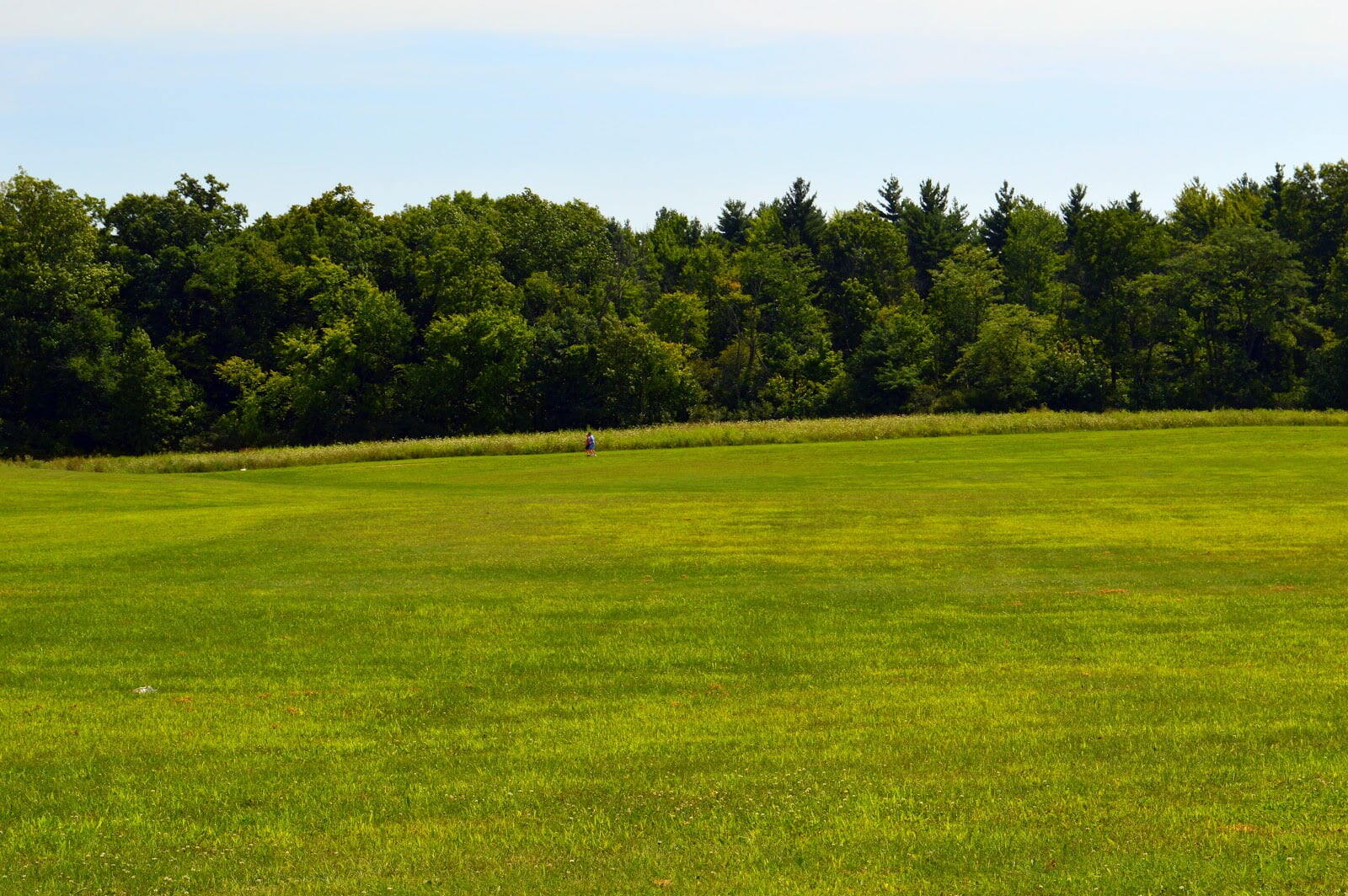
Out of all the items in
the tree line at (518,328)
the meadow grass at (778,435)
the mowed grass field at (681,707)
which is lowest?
the mowed grass field at (681,707)

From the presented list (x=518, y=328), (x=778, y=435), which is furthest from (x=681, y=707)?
(x=518, y=328)

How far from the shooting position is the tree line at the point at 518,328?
334 feet

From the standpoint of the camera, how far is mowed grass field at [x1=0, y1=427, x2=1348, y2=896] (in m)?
8.57

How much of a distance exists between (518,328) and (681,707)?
318 ft

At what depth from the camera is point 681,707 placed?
1330cm

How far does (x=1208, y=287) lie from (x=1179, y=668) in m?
104

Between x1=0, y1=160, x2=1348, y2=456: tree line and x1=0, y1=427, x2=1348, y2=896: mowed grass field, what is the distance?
7775cm

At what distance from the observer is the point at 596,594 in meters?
20.8

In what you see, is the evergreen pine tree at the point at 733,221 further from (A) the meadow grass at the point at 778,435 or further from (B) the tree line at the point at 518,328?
(A) the meadow grass at the point at 778,435

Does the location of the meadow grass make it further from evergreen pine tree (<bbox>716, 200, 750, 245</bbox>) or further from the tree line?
evergreen pine tree (<bbox>716, 200, 750, 245</bbox>)

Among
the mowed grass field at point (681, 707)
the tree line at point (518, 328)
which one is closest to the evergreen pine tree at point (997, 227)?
the tree line at point (518, 328)

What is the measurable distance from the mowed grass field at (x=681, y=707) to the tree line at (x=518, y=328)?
7775 cm

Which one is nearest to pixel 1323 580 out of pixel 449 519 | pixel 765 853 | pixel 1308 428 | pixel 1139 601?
pixel 1139 601

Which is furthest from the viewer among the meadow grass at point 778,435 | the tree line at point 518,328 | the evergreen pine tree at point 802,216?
the evergreen pine tree at point 802,216
